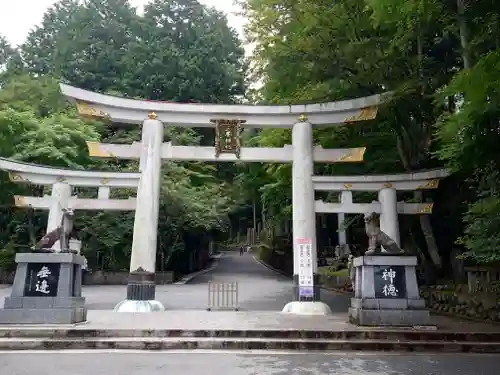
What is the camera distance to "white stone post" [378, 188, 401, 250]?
14.1 meters

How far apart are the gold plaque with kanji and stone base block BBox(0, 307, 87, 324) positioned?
20.4ft

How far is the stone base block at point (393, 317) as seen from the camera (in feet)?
32.4

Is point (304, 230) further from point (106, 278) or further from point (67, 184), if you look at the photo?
point (106, 278)

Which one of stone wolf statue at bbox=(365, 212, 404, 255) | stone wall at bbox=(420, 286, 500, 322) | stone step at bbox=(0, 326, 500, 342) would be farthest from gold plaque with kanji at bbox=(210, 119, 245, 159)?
stone wall at bbox=(420, 286, 500, 322)

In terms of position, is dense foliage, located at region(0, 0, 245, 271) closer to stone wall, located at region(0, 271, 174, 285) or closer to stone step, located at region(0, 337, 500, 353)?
stone wall, located at region(0, 271, 174, 285)

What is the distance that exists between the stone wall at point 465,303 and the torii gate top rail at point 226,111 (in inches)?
224

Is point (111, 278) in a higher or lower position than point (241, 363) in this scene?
higher

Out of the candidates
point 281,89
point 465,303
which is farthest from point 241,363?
point 281,89

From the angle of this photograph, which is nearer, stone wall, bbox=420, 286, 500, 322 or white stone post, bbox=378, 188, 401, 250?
stone wall, bbox=420, 286, 500, 322

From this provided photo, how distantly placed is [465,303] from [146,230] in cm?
884

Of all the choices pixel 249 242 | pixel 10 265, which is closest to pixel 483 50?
pixel 10 265

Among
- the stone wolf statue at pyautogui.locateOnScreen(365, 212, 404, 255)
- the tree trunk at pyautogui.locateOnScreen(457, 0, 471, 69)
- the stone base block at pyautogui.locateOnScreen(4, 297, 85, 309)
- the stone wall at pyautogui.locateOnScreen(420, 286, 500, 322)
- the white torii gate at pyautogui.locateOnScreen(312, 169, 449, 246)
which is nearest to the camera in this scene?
the stone base block at pyautogui.locateOnScreen(4, 297, 85, 309)

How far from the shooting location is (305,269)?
1262 cm

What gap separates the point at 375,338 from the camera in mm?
8883
